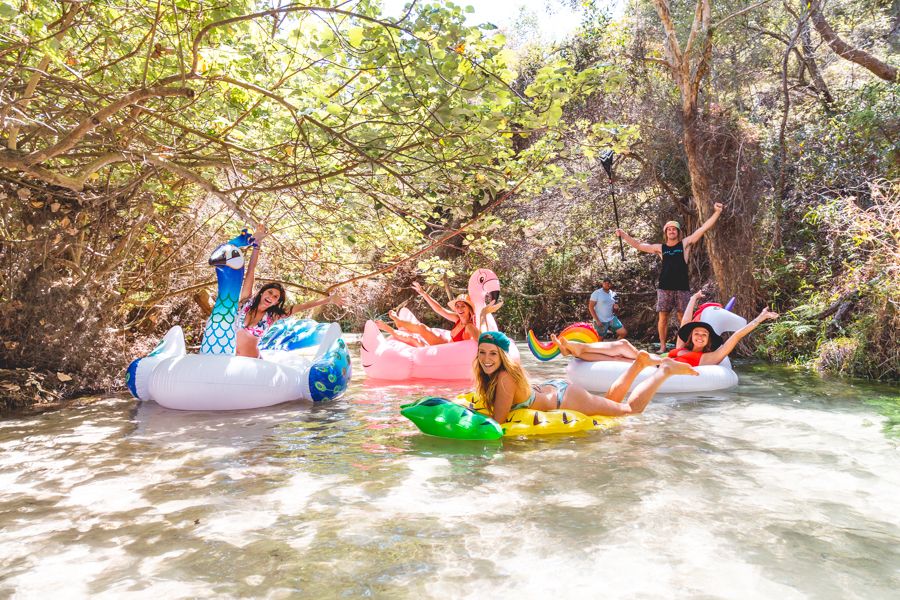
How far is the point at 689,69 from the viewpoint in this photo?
9.90m

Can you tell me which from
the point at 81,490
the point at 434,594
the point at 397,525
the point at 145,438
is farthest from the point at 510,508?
the point at 145,438

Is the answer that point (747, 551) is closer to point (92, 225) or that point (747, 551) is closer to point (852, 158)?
point (92, 225)

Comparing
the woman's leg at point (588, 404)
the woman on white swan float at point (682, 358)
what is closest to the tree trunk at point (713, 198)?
the woman on white swan float at point (682, 358)

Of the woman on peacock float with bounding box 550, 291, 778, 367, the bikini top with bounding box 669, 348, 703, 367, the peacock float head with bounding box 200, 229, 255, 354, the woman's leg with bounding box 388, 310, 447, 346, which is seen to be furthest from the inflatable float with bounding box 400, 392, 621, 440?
the woman's leg with bounding box 388, 310, 447, 346

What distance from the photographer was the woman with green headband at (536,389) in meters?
4.85

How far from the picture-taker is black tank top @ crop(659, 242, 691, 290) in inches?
344

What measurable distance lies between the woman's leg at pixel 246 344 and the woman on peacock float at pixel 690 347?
3.06 m

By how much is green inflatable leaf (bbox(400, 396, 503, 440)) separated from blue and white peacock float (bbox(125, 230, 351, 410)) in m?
1.75

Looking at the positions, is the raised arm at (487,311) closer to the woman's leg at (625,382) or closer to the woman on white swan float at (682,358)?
the woman on white swan float at (682,358)

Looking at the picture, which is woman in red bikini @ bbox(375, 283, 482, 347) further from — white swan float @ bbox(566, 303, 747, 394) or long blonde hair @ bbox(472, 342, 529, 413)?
long blonde hair @ bbox(472, 342, 529, 413)

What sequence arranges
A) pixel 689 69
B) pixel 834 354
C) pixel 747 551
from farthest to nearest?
pixel 689 69
pixel 834 354
pixel 747 551

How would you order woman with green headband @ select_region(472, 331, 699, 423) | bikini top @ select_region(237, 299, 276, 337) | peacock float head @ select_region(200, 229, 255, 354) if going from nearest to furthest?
woman with green headband @ select_region(472, 331, 699, 423) < peacock float head @ select_region(200, 229, 255, 354) < bikini top @ select_region(237, 299, 276, 337)

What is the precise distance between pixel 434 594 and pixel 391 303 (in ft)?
48.8

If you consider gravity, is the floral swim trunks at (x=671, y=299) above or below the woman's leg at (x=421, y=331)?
above
